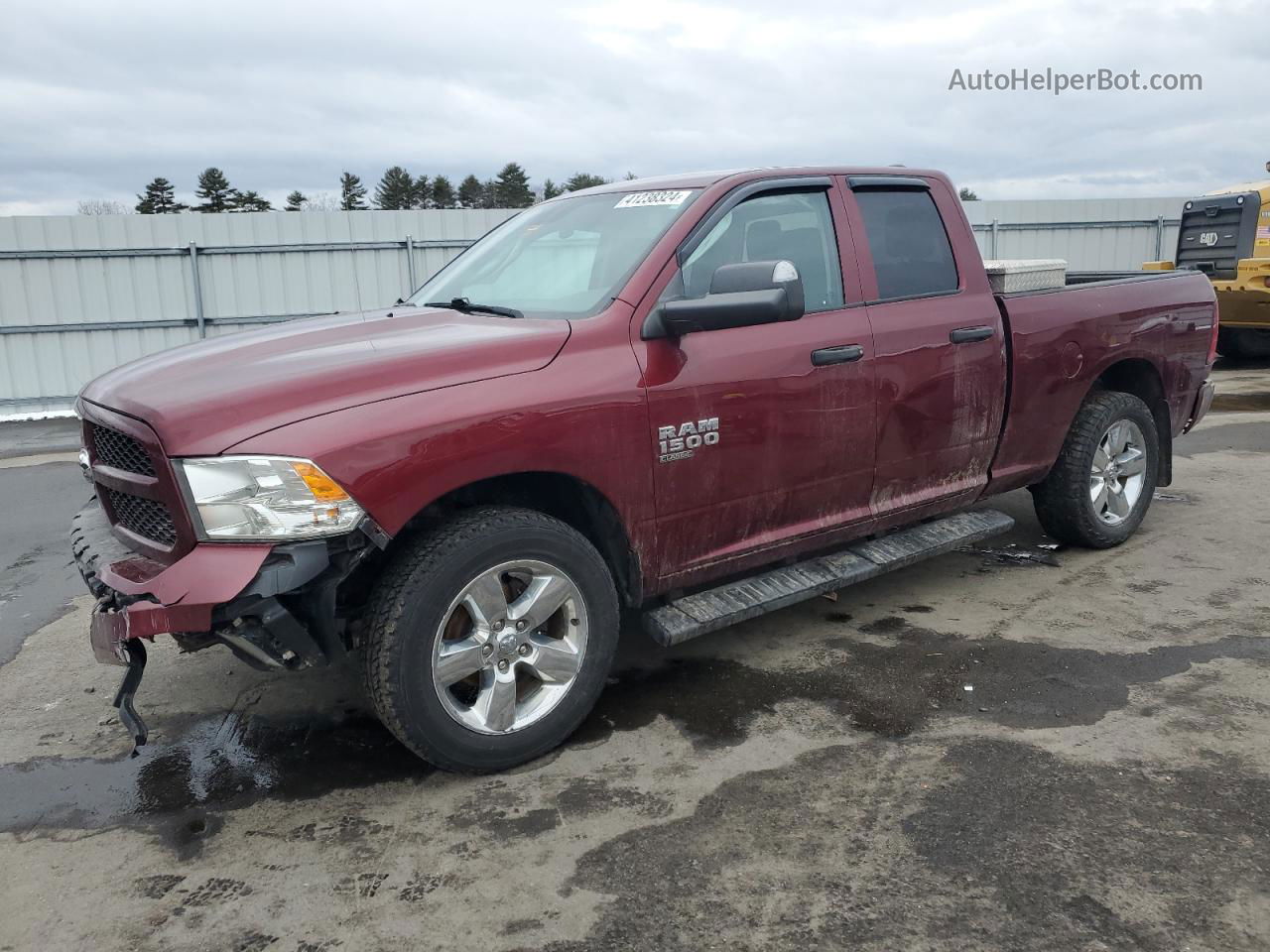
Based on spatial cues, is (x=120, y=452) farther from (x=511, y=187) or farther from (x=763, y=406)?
(x=511, y=187)

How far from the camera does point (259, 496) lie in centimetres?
280

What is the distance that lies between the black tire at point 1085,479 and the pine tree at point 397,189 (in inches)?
2487

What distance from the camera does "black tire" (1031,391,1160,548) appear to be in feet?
16.9

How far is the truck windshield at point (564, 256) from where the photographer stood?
12.1 ft

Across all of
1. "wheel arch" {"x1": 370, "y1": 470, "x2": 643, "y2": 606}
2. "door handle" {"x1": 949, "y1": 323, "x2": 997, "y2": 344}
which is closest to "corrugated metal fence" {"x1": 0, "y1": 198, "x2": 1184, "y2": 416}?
"door handle" {"x1": 949, "y1": 323, "x2": 997, "y2": 344}

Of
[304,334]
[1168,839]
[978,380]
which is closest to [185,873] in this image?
[304,334]

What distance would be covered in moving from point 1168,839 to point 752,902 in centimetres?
117

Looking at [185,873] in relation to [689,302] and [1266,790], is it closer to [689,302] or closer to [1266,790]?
[689,302]

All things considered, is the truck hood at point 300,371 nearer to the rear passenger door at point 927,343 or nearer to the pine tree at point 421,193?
the rear passenger door at point 927,343

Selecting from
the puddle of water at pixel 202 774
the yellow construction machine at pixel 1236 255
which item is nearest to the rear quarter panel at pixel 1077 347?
the puddle of water at pixel 202 774

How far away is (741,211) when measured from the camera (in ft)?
12.9

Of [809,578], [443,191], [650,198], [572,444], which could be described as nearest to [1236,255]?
[809,578]

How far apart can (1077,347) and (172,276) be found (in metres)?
12.9

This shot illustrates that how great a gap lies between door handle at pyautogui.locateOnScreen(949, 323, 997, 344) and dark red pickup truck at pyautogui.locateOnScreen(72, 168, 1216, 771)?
11 mm
